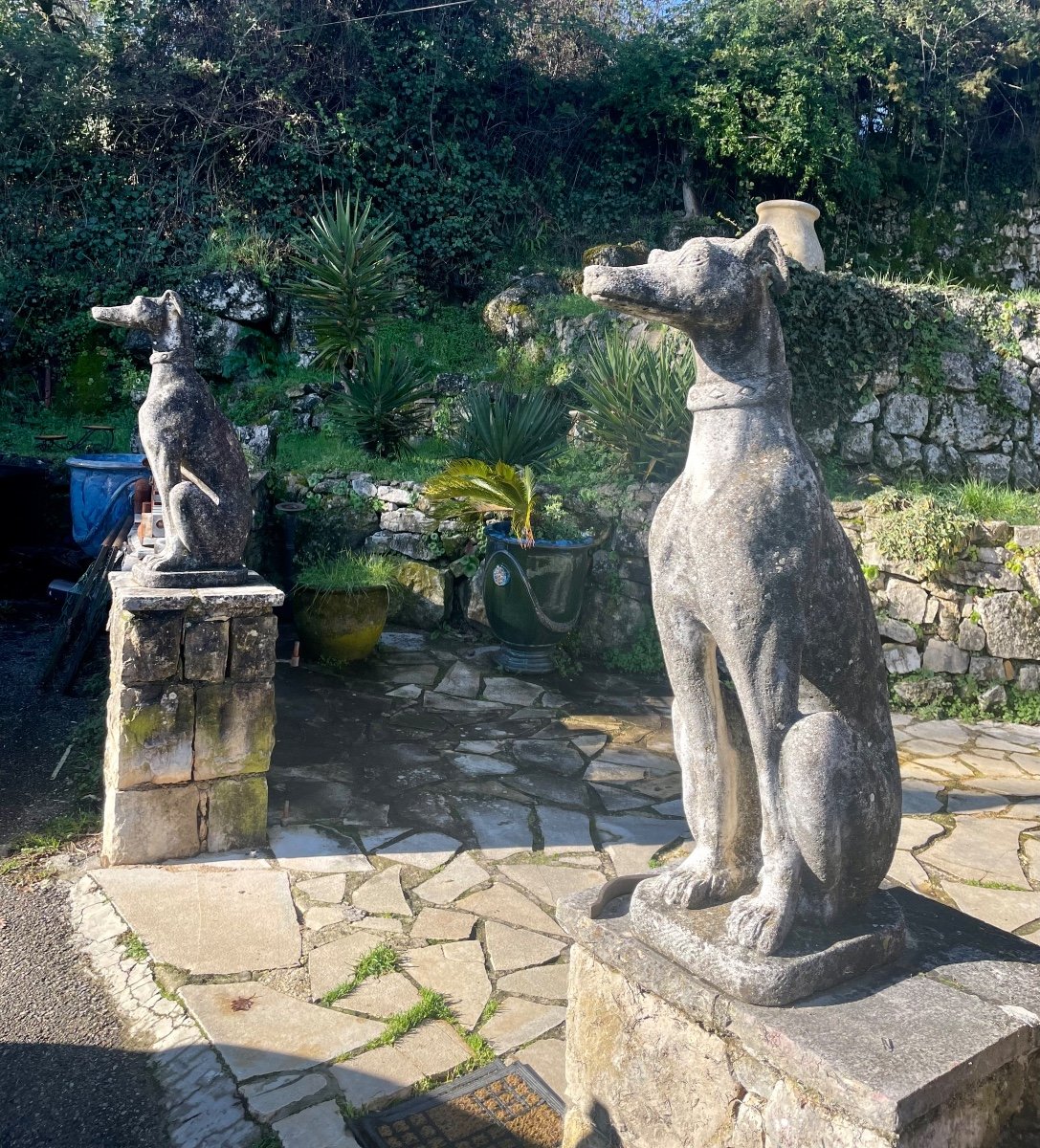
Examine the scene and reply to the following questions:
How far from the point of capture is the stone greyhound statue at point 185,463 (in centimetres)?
433

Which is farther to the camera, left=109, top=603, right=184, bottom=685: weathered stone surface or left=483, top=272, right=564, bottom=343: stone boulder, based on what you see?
left=483, top=272, right=564, bottom=343: stone boulder

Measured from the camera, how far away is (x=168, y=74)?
12.3 metres

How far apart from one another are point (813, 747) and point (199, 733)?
3044 mm

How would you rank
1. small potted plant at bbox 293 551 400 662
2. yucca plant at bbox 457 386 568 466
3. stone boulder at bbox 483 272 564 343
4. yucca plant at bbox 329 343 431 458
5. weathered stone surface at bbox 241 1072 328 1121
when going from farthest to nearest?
1. stone boulder at bbox 483 272 564 343
2. yucca plant at bbox 329 343 431 458
3. yucca plant at bbox 457 386 568 466
4. small potted plant at bbox 293 551 400 662
5. weathered stone surface at bbox 241 1072 328 1121

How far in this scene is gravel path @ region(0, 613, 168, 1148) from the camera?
2.64 m

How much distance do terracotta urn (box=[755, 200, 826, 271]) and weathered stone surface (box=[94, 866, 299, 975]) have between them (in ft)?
29.5

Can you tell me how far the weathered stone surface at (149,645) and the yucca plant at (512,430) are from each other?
4.25 meters

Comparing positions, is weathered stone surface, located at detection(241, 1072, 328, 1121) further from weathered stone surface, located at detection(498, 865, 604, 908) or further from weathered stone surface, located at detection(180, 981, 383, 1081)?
weathered stone surface, located at detection(498, 865, 604, 908)

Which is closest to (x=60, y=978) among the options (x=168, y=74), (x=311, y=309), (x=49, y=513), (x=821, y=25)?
(x=49, y=513)

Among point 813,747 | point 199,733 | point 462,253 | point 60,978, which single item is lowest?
point 60,978

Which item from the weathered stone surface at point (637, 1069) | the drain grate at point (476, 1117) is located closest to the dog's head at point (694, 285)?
the weathered stone surface at point (637, 1069)

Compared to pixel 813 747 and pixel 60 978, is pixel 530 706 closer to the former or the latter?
pixel 60 978

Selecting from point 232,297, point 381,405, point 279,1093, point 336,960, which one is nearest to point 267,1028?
point 279,1093

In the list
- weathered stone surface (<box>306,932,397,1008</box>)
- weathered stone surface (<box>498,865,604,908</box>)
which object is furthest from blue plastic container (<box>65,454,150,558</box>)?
weathered stone surface (<box>306,932,397,1008</box>)
